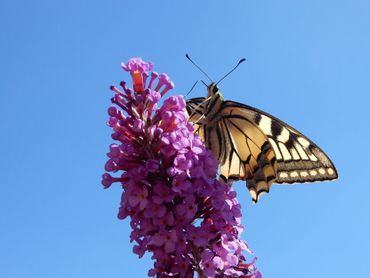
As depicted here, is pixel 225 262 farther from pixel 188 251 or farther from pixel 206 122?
pixel 206 122

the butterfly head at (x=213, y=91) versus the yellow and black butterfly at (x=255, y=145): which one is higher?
the butterfly head at (x=213, y=91)

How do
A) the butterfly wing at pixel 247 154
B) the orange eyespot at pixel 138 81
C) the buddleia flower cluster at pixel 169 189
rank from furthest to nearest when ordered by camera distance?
the butterfly wing at pixel 247 154
the orange eyespot at pixel 138 81
the buddleia flower cluster at pixel 169 189

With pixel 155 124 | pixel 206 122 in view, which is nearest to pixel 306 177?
pixel 206 122

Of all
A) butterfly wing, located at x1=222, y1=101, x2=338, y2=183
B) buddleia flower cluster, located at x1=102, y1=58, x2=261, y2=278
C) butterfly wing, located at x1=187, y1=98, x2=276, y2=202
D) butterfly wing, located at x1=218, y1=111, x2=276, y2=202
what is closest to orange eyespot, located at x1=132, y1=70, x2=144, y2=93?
buddleia flower cluster, located at x1=102, y1=58, x2=261, y2=278

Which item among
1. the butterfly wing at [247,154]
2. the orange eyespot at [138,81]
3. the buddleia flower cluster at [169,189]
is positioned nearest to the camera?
the buddleia flower cluster at [169,189]

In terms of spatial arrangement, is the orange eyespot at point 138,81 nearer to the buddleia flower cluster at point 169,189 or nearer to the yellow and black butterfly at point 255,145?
the buddleia flower cluster at point 169,189

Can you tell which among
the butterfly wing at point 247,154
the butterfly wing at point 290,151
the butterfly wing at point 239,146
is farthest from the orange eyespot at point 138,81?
the butterfly wing at point 290,151

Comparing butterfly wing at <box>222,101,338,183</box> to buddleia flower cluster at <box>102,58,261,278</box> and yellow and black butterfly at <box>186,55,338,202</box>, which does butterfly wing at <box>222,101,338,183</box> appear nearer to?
yellow and black butterfly at <box>186,55,338,202</box>

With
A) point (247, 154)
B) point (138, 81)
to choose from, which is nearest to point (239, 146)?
point (247, 154)
